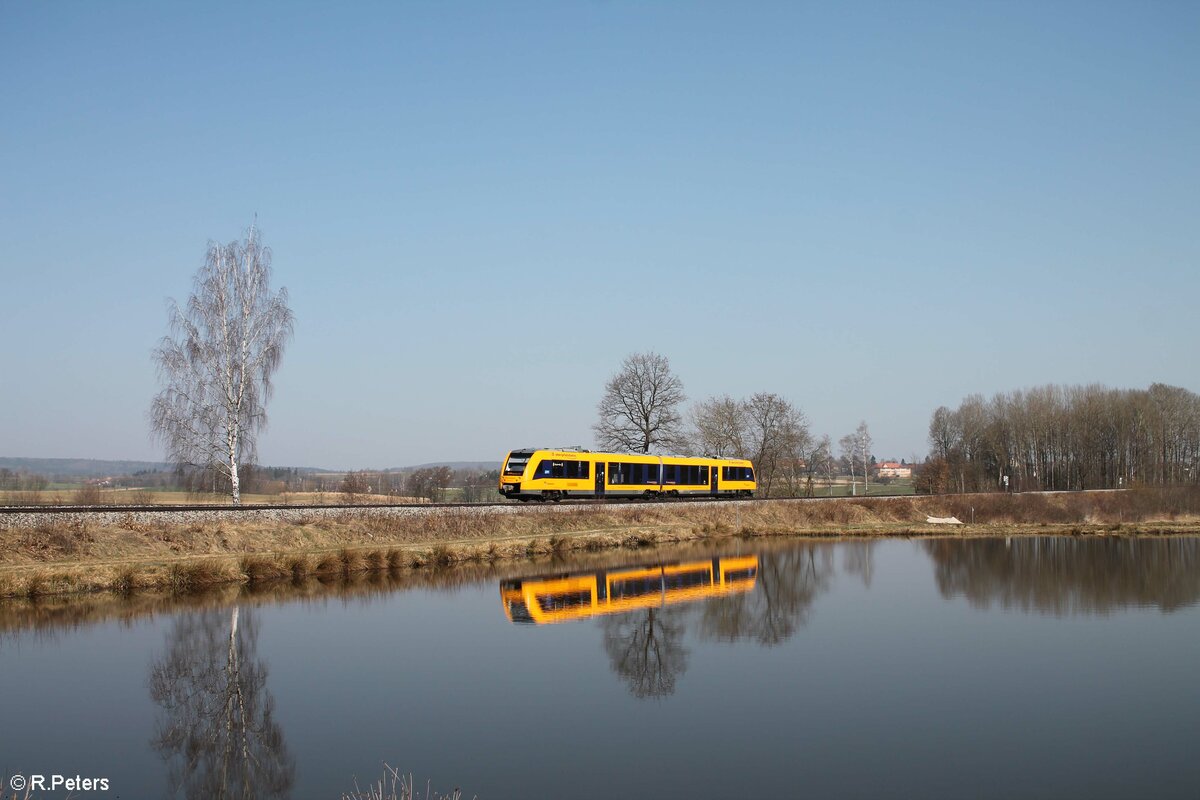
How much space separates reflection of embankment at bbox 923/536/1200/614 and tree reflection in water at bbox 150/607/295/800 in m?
19.0

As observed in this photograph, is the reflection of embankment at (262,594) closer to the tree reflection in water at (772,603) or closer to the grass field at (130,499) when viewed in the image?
the tree reflection in water at (772,603)

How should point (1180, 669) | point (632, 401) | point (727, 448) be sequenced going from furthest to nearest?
1. point (727, 448)
2. point (632, 401)
3. point (1180, 669)

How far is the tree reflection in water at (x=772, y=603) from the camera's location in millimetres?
22172

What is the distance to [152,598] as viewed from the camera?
24641 millimetres

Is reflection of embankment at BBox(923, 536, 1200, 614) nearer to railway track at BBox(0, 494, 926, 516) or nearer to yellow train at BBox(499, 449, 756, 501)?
railway track at BBox(0, 494, 926, 516)

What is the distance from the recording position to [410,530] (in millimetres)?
36438

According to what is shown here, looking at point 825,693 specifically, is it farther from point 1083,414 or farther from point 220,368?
point 1083,414

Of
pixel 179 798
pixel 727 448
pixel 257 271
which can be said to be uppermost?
pixel 257 271

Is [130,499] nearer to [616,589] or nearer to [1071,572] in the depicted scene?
[616,589]

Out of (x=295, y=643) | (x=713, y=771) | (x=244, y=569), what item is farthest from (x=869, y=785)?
(x=244, y=569)

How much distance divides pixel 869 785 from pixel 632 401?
201ft

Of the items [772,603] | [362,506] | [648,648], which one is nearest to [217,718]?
[648,648]

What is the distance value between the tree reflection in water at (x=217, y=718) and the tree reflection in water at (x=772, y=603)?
32.8 ft

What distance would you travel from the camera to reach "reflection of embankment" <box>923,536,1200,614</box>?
2656cm
